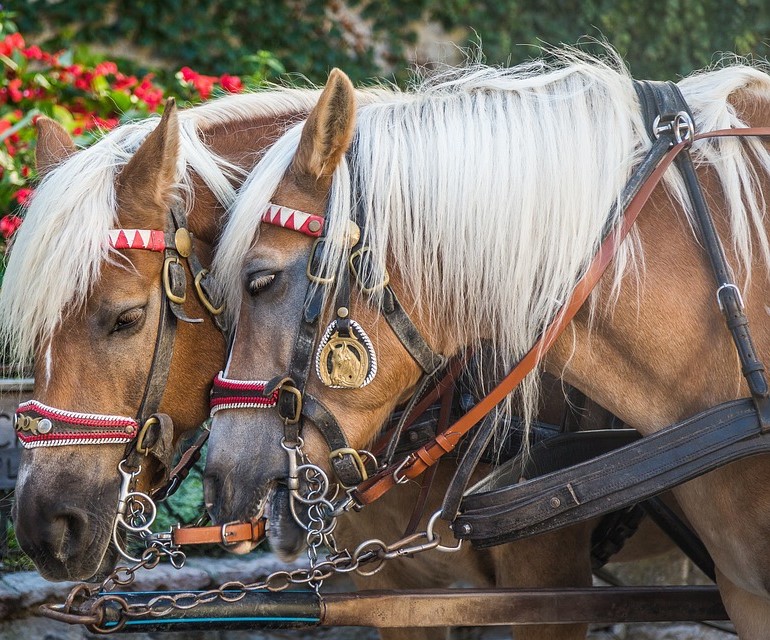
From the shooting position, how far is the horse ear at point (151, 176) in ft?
6.07

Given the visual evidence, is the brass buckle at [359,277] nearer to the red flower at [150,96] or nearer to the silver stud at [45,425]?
the silver stud at [45,425]

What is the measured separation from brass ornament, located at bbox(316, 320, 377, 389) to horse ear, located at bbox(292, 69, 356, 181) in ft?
0.98

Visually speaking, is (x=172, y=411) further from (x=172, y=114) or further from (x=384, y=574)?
(x=384, y=574)

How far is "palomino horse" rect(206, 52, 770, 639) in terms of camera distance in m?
1.66

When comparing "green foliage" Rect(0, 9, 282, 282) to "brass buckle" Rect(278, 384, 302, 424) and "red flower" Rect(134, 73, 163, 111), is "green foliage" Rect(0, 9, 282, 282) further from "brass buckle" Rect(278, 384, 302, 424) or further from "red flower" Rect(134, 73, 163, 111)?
"brass buckle" Rect(278, 384, 302, 424)

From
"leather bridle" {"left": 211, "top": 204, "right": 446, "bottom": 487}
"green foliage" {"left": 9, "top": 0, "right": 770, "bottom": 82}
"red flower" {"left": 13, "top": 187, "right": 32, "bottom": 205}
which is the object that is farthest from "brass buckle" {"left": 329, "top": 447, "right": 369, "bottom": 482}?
"green foliage" {"left": 9, "top": 0, "right": 770, "bottom": 82}

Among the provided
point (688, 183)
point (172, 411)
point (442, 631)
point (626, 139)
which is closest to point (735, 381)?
point (688, 183)

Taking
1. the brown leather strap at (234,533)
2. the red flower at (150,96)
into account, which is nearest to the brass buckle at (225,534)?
the brown leather strap at (234,533)

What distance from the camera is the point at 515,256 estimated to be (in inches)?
65.7

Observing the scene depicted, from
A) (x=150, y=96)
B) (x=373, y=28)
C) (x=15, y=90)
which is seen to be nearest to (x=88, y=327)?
(x=150, y=96)

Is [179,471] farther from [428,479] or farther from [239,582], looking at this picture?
[428,479]

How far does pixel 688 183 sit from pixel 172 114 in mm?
1013

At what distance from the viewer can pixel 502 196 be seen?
5.50 feet

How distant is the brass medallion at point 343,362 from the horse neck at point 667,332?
0.37 meters
